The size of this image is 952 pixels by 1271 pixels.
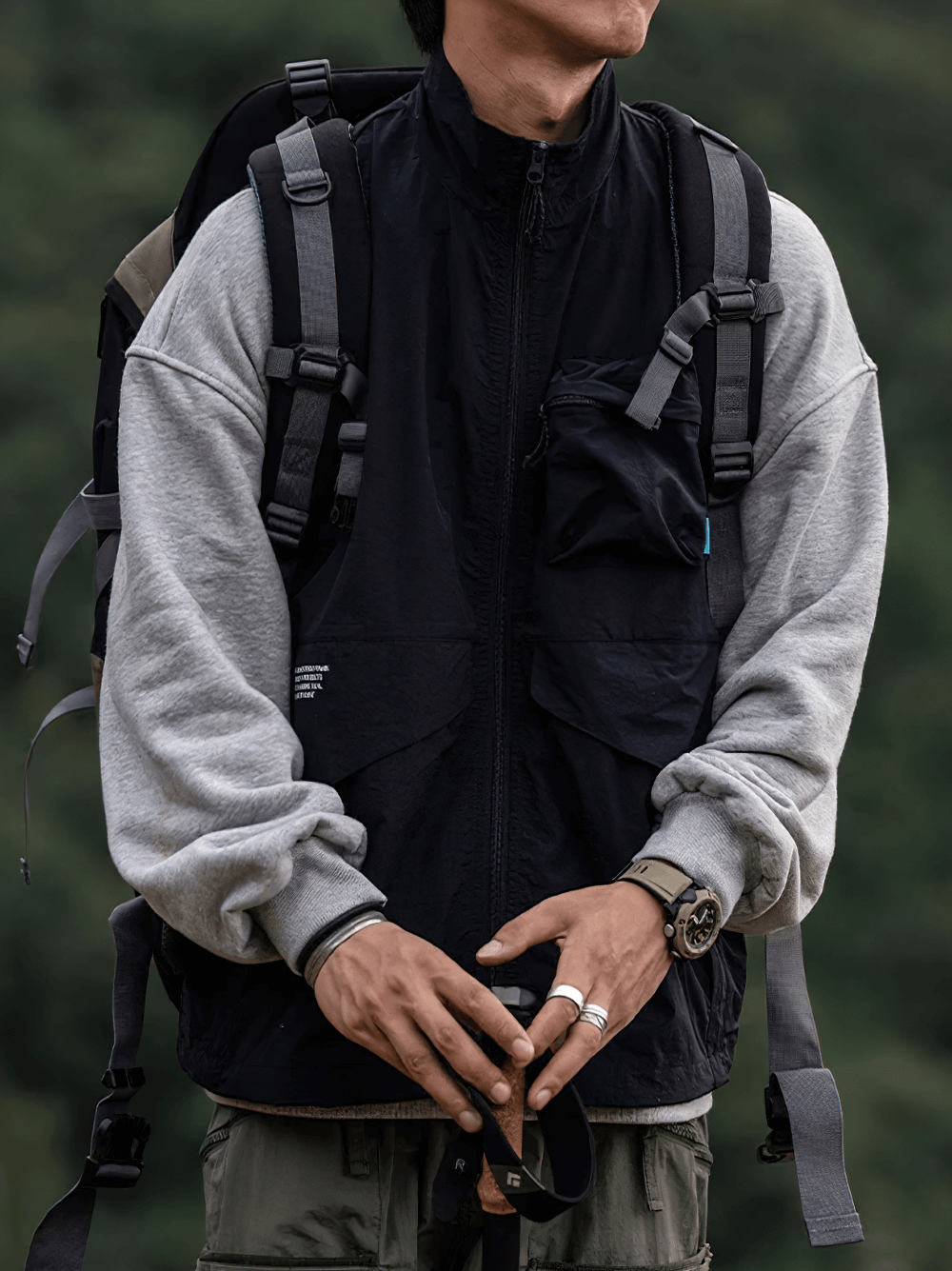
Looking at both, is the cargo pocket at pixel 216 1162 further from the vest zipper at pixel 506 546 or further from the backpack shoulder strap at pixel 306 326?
the backpack shoulder strap at pixel 306 326

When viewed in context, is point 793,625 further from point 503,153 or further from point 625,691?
point 503,153

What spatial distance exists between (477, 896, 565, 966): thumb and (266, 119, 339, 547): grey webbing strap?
316 mm

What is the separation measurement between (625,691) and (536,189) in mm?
366

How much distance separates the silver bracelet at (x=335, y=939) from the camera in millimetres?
1026

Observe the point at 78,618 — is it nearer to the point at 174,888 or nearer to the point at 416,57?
the point at 416,57

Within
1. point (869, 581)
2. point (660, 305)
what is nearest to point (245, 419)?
point (660, 305)

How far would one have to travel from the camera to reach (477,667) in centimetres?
113

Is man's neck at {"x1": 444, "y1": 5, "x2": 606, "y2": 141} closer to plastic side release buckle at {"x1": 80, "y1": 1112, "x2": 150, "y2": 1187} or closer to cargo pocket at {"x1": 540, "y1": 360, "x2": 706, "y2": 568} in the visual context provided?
cargo pocket at {"x1": 540, "y1": 360, "x2": 706, "y2": 568}

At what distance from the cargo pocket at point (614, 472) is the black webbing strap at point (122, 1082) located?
47 centimetres

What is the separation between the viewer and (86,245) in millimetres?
2293

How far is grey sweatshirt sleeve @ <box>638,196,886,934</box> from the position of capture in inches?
Result: 42.2

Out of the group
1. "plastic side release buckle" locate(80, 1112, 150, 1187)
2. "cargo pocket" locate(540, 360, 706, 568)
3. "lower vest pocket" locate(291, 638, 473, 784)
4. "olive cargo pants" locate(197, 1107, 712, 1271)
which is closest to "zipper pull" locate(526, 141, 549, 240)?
"cargo pocket" locate(540, 360, 706, 568)

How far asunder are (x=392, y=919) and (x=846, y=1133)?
128 centimetres

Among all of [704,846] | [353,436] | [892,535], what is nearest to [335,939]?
[704,846]
